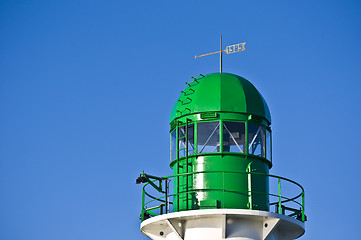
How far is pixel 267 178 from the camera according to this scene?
26.4 meters

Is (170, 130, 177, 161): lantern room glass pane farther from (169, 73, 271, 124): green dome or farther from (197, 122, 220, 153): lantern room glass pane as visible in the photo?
(197, 122, 220, 153): lantern room glass pane

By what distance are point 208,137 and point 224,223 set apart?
11.4ft

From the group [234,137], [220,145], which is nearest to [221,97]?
[234,137]

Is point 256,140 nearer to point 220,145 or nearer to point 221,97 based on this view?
point 220,145

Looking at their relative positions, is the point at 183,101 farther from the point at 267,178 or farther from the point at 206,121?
the point at 267,178

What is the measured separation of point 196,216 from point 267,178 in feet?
10.9

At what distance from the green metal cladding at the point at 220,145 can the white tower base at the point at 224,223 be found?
0.49 meters

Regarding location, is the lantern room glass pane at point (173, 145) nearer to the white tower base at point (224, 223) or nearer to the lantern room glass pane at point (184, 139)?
the lantern room glass pane at point (184, 139)

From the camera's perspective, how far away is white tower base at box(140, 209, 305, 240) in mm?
24594

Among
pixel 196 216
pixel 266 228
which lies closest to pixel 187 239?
pixel 196 216

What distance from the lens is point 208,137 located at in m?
26.2

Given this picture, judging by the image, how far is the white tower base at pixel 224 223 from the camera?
968 inches

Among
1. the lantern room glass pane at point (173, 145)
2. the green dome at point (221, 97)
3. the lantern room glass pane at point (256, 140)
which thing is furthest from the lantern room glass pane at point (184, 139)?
the lantern room glass pane at point (256, 140)

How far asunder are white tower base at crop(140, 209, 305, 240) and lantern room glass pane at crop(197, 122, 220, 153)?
2.59m
